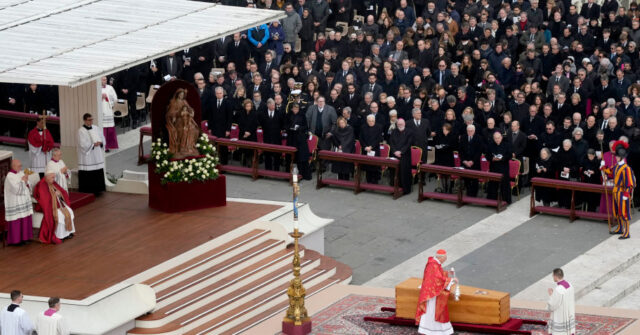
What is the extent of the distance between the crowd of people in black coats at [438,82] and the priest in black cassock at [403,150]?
2cm

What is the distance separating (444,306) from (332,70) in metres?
12.6

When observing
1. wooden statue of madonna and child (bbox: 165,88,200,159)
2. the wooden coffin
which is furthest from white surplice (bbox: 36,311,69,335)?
wooden statue of madonna and child (bbox: 165,88,200,159)

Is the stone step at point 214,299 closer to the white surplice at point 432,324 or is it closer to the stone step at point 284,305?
the stone step at point 284,305

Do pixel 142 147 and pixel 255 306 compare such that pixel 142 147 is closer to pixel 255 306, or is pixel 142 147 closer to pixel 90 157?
pixel 90 157

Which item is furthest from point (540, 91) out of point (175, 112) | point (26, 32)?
point (26, 32)

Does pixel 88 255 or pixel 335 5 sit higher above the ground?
pixel 335 5

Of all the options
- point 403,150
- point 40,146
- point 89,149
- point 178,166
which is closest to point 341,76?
point 403,150

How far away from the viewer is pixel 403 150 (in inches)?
1085

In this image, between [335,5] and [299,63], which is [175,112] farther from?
[335,5]

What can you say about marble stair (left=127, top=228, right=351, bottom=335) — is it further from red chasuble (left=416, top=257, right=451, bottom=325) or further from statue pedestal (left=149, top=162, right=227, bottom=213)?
red chasuble (left=416, top=257, right=451, bottom=325)

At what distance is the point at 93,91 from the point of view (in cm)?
2528

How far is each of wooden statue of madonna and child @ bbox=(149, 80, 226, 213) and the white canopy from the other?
3.21ft

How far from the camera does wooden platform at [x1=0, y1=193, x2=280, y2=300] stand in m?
20.8

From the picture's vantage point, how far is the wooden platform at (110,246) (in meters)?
20.8
